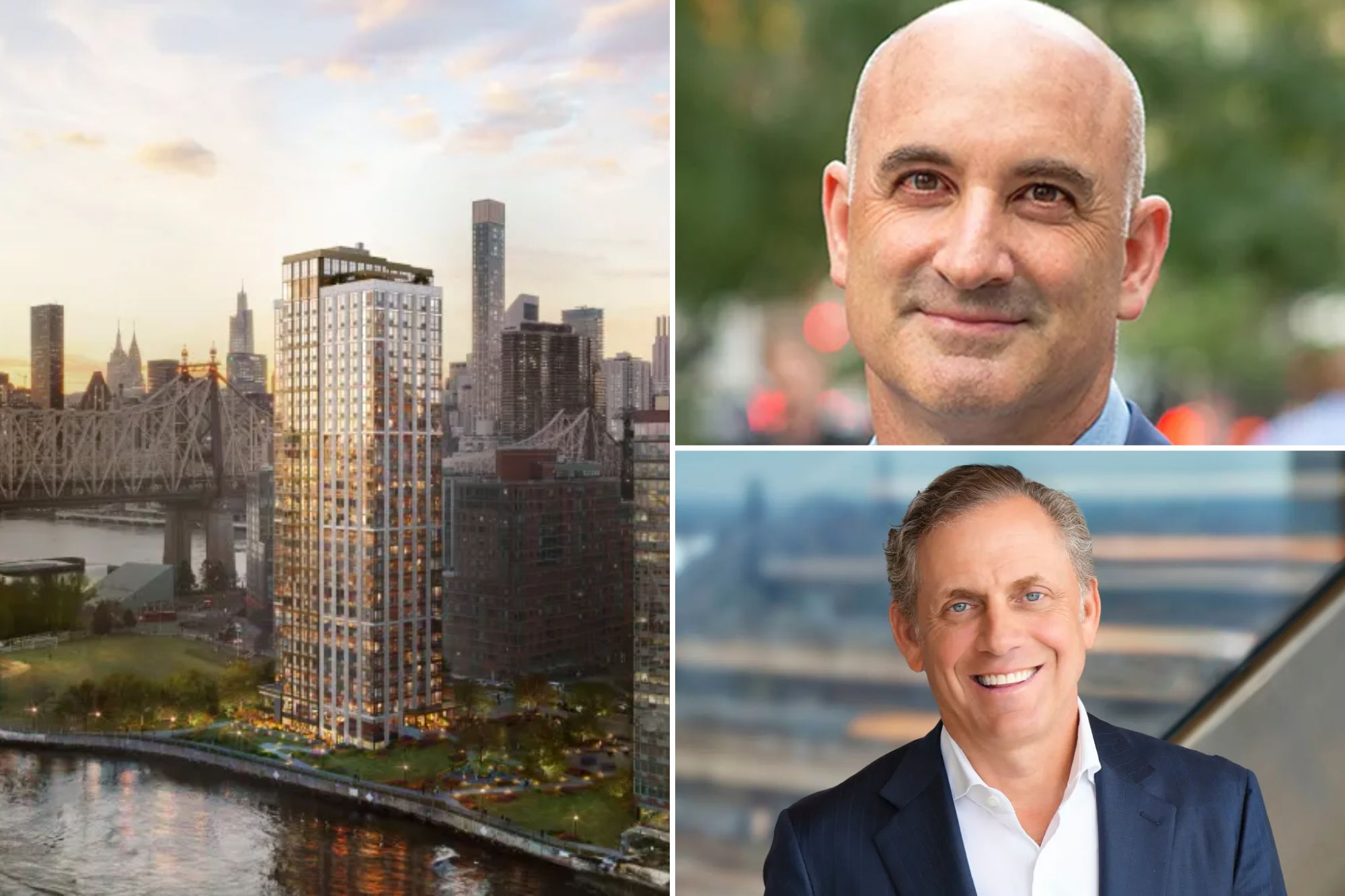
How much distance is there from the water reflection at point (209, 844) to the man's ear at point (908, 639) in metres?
0.96

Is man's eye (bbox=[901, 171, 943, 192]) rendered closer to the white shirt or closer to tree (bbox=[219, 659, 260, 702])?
the white shirt

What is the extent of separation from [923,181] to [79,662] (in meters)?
1.97

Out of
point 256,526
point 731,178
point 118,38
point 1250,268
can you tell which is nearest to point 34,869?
point 256,526

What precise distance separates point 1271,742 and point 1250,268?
899 millimetres

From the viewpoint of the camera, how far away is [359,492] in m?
2.43

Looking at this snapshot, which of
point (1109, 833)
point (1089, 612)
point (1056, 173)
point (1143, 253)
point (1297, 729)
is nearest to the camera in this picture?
point (1109, 833)

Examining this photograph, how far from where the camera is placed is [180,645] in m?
2.38

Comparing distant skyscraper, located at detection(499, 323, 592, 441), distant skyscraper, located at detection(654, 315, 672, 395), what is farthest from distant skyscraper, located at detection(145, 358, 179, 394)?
distant skyscraper, located at detection(654, 315, 672, 395)

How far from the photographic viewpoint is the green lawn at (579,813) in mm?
2371

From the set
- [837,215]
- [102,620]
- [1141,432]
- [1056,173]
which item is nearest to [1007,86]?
[1056,173]

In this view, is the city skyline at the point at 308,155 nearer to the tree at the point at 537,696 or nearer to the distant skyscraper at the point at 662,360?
the distant skyscraper at the point at 662,360

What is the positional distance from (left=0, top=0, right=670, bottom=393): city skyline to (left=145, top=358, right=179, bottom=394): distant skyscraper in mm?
20

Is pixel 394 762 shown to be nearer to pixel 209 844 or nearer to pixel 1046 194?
pixel 209 844

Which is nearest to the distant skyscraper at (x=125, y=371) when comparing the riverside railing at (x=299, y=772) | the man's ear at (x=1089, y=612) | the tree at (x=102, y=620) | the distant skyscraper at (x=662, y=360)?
the tree at (x=102, y=620)
